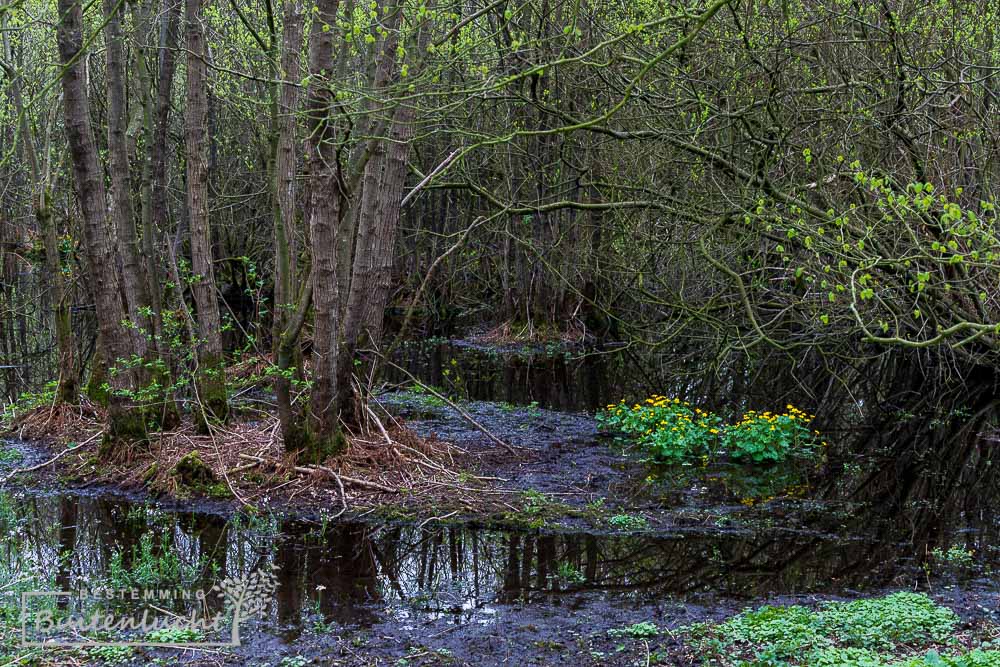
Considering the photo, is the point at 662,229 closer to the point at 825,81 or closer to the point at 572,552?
the point at 825,81

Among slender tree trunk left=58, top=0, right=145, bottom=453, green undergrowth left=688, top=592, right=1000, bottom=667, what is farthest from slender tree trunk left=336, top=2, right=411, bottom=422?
green undergrowth left=688, top=592, right=1000, bottom=667

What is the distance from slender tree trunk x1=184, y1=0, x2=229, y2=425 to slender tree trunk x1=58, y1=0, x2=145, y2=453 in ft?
2.31

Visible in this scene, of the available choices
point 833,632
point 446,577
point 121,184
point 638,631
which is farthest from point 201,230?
point 833,632

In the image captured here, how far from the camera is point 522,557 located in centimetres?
645

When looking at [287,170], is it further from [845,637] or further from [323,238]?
[845,637]

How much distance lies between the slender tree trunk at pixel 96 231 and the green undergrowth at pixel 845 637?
562 cm

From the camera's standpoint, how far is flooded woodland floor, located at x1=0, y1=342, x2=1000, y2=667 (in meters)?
4.92

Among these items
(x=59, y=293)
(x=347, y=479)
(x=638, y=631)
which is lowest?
(x=638, y=631)

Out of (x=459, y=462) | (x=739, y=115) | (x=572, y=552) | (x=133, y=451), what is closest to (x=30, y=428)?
(x=133, y=451)

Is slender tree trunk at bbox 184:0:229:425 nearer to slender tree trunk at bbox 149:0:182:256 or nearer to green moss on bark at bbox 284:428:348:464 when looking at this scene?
slender tree trunk at bbox 149:0:182:256

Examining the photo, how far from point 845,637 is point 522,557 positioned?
7.87 ft

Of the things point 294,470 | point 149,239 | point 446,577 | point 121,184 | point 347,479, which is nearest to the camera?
point 446,577

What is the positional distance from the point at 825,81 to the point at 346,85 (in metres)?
5.25

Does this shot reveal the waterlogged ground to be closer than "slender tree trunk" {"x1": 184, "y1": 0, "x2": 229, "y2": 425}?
Yes
